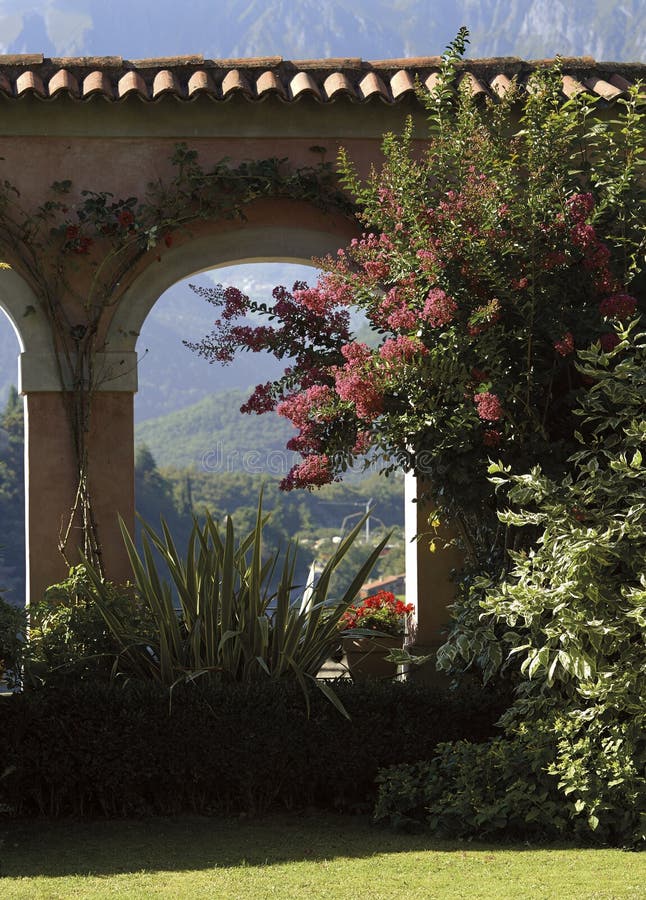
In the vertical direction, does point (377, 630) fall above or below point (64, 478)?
below

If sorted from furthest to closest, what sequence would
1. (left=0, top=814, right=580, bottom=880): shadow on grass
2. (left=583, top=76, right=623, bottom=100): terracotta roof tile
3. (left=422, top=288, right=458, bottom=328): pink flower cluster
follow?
(left=583, top=76, right=623, bottom=100): terracotta roof tile, (left=422, top=288, right=458, bottom=328): pink flower cluster, (left=0, top=814, right=580, bottom=880): shadow on grass

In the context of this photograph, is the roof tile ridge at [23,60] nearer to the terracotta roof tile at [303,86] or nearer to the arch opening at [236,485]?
the terracotta roof tile at [303,86]

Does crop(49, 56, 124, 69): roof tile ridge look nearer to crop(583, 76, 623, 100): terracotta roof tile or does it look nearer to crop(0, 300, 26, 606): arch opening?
crop(583, 76, 623, 100): terracotta roof tile

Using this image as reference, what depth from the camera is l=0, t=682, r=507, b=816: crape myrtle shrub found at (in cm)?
477

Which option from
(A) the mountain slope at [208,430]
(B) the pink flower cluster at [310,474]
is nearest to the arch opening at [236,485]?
(A) the mountain slope at [208,430]

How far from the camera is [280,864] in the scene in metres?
4.06

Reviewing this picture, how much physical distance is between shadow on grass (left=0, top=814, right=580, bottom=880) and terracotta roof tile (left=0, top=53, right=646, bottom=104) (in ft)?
13.2

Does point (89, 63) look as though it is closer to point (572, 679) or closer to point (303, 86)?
point (303, 86)

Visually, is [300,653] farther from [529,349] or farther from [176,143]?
[176,143]

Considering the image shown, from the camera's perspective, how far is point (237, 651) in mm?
5176

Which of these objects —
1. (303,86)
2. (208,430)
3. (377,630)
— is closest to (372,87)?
(303,86)

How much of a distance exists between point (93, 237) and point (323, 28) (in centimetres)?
8142

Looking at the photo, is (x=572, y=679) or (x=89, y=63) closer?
(x=572, y=679)

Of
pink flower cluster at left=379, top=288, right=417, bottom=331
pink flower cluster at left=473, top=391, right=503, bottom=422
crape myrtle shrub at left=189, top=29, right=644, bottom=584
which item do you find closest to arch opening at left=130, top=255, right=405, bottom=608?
crape myrtle shrub at left=189, top=29, right=644, bottom=584
